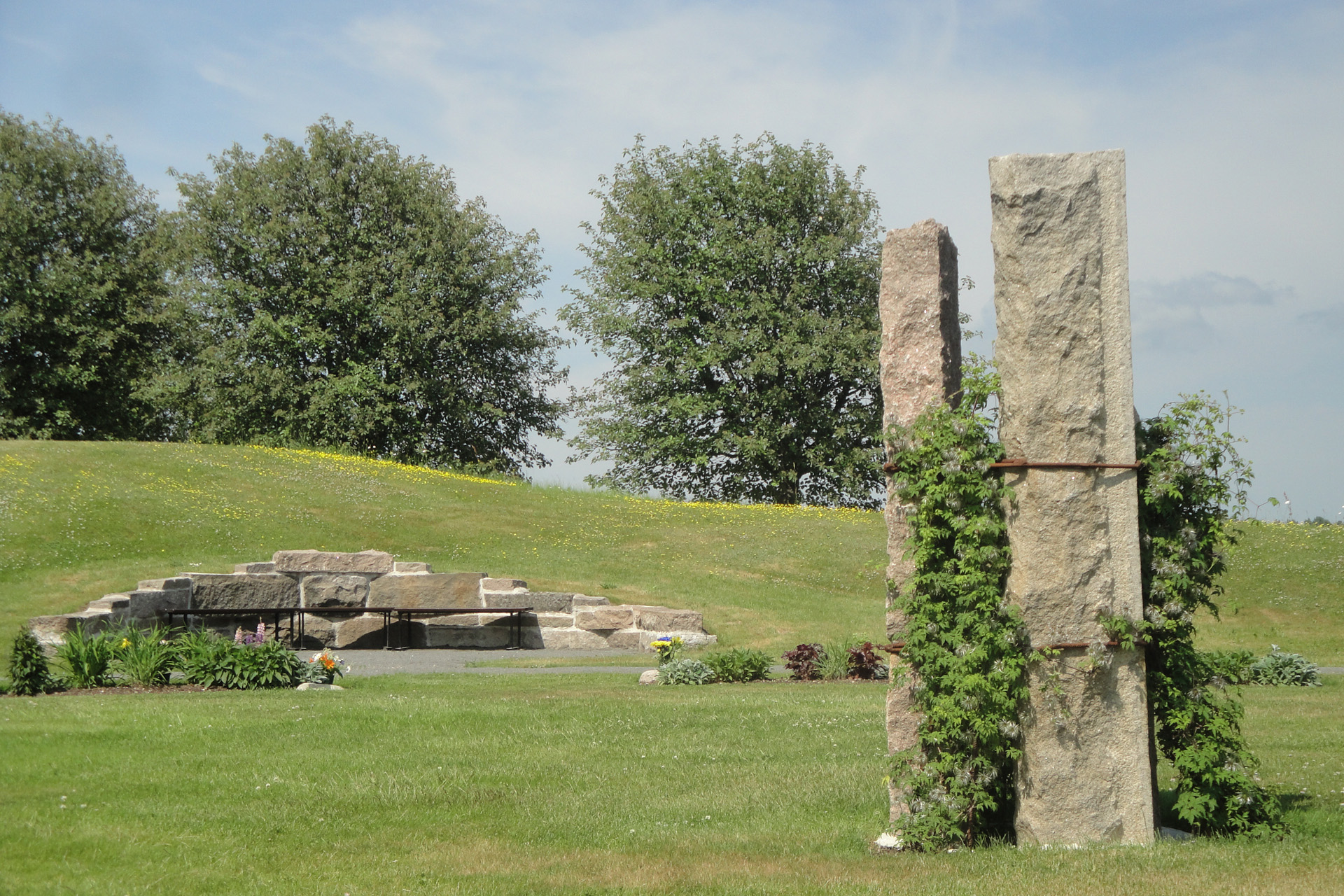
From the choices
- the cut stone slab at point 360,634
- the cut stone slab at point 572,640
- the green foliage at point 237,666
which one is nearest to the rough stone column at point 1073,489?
the green foliage at point 237,666

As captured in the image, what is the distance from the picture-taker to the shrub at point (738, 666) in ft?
45.8

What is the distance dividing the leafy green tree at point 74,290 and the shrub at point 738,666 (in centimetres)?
2731

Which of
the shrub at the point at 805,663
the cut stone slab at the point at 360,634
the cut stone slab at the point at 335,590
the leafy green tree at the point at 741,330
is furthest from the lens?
the leafy green tree at the point at 741,330

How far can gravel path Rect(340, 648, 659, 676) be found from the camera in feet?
49.0

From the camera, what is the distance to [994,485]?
5555 mm

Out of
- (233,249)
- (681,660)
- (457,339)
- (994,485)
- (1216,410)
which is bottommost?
(681,660)

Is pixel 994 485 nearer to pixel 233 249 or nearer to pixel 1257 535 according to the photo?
pixel 1257 535

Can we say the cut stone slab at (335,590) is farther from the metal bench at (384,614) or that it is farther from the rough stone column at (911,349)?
the rough stone column at (911,349)

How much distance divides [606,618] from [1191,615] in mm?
13960

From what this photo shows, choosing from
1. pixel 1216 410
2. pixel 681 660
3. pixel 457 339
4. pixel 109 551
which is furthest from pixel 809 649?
pixel 457 339

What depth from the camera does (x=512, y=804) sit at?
6852mm

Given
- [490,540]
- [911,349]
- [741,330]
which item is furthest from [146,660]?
[741,330]

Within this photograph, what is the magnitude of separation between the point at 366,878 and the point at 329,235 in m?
34.5

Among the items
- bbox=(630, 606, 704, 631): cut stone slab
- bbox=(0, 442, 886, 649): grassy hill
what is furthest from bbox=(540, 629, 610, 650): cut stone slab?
bbox=(0, 442, 886, 649): grassy hill
